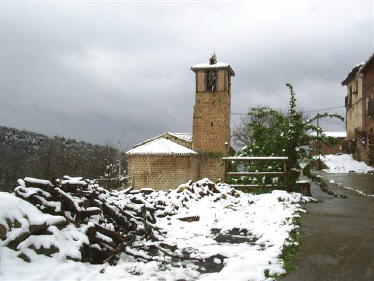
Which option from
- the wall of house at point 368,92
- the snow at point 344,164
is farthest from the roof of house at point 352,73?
the snow at point 344,164

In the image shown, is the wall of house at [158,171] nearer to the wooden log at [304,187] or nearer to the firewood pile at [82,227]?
the wooden log at [304,187]

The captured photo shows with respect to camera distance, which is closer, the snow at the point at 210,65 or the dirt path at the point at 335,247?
the dirt path at the point at 335,247

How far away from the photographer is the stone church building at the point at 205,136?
25.7m

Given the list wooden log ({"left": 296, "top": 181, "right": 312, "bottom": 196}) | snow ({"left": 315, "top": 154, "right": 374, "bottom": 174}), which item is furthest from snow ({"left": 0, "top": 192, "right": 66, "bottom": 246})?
snow ({"left": 315, "top": 154, "right": 374, "bottom": 174})

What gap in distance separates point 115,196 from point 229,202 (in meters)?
2.54

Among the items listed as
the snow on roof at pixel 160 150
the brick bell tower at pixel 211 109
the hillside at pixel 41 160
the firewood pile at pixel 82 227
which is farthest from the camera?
Result: the hillside at pixel 41 160

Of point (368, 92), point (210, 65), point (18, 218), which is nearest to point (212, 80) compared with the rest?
point (210, 65)

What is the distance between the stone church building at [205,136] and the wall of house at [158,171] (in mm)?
77

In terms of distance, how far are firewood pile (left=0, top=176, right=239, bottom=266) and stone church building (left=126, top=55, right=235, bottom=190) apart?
68.3 ft

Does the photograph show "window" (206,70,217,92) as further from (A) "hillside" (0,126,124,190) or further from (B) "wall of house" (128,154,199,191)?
(A) "hillside" (0,126,124,190)

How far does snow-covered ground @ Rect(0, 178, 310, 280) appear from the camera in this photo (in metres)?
2.63

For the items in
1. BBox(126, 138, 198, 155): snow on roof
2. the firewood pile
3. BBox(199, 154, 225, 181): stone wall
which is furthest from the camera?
BBox(199, 154, 225, 181): stone wall

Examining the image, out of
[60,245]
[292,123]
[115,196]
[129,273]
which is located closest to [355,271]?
[129,273]

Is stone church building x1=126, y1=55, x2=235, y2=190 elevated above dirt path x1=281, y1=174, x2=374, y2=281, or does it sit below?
above
